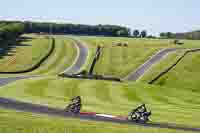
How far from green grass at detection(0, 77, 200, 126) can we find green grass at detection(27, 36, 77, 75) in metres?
24.1

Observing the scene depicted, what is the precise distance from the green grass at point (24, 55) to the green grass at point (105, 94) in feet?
85.3

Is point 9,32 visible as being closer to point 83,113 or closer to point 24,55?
point 24,55

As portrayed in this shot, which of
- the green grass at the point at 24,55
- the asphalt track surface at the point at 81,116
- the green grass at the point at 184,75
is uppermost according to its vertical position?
the asphalt track surface at the point at 81,116

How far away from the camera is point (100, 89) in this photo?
82.5 meters

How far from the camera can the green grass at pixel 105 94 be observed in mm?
64938

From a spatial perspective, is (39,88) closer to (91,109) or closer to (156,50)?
(91,109)

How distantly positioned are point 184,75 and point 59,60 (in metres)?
34.9

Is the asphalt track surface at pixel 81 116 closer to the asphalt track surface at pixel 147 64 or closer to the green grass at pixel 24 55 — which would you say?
the asphalt track surface at pixel 147 64

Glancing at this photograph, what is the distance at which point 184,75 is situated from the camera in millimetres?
111375

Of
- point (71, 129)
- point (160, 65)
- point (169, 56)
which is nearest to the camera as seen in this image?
point (71, 129)

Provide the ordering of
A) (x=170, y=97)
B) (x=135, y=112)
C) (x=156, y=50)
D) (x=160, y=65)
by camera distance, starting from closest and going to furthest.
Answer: (x=135, y=112), (x=170, y=97), (x=160, y=65), (x=156, y=50)

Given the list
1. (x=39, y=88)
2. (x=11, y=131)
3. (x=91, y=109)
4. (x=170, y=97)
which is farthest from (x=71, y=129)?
(x=170, y=97)

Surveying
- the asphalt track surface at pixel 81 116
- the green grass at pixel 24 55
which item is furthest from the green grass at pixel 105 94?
the green grass at pixel 24 55

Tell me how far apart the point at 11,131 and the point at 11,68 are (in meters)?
88.7
